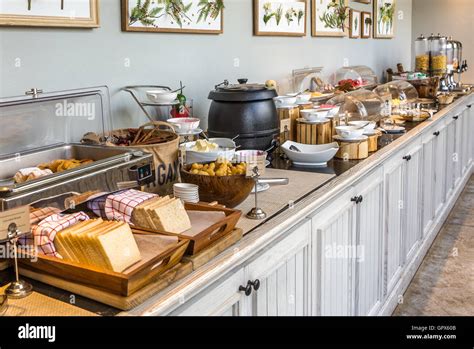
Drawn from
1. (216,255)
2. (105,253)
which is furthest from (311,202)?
(105,253)

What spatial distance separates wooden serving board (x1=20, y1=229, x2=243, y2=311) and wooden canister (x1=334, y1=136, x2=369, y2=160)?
3.78 ft

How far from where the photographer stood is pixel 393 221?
2637mm

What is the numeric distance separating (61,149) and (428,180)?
2.48 metres

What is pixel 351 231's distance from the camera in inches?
81.4

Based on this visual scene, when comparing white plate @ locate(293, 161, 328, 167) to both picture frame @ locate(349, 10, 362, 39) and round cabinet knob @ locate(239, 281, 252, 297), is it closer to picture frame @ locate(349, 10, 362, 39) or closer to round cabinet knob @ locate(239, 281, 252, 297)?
round cabinet knob @ locate(239, 281, 252, 297)

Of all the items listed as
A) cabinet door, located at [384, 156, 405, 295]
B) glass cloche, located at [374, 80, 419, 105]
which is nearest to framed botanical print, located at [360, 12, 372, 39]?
glass cloche, located at [374, 80, 419, 105]

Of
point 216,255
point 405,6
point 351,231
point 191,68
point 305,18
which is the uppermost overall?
point 405,6

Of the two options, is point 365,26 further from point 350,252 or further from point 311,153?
point 350,252

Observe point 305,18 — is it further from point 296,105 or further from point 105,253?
point 105,253

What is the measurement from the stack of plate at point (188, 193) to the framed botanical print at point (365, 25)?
11.5 ft

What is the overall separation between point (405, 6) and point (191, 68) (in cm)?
Result: 442

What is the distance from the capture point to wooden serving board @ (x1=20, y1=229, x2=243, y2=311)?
100 centimetres

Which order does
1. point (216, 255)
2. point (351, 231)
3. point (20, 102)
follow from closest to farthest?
point (216, 255)
point (20, 102)
point (351, 231)

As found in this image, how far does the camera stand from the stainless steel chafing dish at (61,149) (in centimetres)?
120
